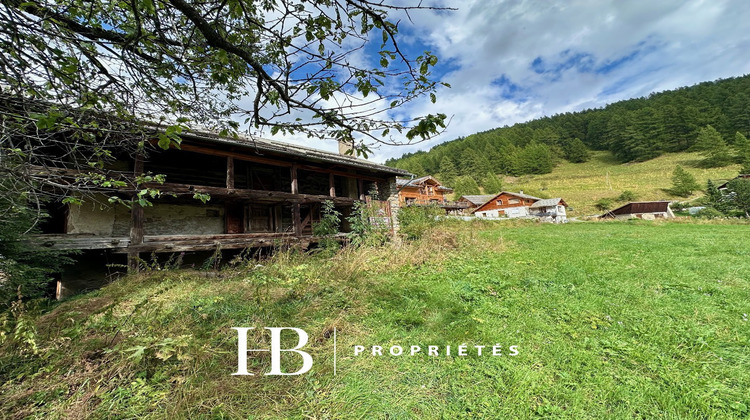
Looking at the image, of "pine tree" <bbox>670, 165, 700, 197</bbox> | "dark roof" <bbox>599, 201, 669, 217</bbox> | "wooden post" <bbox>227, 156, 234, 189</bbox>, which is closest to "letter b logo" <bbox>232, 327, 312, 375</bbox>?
"wooden post" <bbox>227, 156, 234, 189</bbox>

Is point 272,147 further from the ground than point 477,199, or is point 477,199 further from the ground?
point 477,199

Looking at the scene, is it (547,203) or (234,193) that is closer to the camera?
(234,193)

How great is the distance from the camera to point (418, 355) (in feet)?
8.88

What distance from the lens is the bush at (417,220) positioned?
842 centimetres

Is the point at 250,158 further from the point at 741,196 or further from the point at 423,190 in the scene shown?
the point at 741,196

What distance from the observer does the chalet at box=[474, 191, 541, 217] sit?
1686 inches

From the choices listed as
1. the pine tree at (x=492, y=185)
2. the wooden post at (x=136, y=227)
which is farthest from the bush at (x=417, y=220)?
the pine tree at (x=492, y=185)

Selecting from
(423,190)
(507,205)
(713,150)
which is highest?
(713,150)

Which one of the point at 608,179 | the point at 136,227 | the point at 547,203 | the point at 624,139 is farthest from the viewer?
the point at 624,139

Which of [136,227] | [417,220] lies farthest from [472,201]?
[136,227]

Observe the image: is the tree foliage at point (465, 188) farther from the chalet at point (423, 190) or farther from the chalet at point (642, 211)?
the chalet at point (642, 211)

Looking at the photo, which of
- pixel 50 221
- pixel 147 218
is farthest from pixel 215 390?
pixel 50 221

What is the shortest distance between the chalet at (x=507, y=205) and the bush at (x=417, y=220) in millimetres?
37951

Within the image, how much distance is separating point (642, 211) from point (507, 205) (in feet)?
51.6
